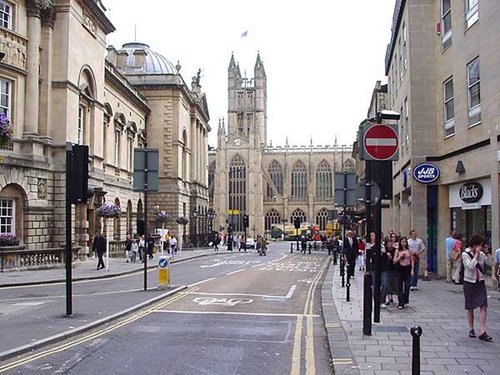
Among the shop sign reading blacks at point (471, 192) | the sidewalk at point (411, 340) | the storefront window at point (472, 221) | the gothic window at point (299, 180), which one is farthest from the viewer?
the gothic window at point (299, 180)

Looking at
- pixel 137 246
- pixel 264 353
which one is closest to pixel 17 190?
pixel 137 246

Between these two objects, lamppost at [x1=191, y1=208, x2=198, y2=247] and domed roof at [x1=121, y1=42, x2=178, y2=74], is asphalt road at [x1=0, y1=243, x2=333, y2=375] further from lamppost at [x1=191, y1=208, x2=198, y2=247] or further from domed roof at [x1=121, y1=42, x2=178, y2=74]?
lamppost at [x1=191, y1=208, x2=198, y2=247]

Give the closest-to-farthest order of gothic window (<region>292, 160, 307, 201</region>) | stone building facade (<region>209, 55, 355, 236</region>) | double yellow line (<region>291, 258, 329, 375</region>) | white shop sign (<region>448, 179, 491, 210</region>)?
double yellow line (<region>291, 258, 329, 375</region>) → white shop sign (<region>448, 179, 491, 210</region>) → stone building facade (<region>209, 55, 355, 236</region>) → gothic window (<region>292, 160, 307, 201</region>)

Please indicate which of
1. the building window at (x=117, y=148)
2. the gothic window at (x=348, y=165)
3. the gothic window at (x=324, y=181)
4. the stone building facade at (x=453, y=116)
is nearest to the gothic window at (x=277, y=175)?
the gothic window at (x=324, y=181)

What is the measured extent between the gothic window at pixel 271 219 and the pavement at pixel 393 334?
10987cm

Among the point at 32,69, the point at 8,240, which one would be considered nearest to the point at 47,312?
the point at 8,240

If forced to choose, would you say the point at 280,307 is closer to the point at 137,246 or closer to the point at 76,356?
the point at 76,356

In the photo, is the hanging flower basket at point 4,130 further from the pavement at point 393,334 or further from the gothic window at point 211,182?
the gothic window at point 211,182

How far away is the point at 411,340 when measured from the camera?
952 cm

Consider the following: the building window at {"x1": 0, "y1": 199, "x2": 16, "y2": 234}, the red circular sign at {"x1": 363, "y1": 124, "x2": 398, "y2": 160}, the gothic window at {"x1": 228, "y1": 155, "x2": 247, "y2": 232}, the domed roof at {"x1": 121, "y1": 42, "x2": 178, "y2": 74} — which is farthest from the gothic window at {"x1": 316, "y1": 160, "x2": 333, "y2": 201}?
the red circular sign at {"x1": 363, "y1": 124, "x2": 398, "y2": 160}

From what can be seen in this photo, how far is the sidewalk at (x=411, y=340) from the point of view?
7.78m

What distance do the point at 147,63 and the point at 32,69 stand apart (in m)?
35.9

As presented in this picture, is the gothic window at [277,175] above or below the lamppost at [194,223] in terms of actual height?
above

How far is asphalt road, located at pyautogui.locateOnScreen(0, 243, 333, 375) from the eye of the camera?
8.04 m
